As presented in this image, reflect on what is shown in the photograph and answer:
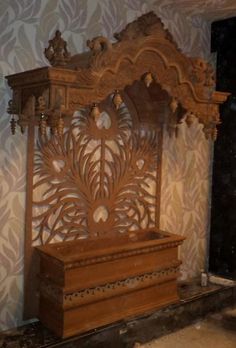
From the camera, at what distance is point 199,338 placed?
251 cm

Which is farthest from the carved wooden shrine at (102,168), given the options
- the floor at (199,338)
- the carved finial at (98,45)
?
the floor at (199,338)

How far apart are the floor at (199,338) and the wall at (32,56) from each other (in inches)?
26.8

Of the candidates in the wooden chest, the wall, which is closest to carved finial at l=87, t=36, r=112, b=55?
the wall

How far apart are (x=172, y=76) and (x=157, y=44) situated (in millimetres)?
178

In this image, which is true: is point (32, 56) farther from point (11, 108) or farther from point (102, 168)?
point (102, 168)

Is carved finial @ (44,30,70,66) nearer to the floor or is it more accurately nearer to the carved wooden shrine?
the carved wooden shrine

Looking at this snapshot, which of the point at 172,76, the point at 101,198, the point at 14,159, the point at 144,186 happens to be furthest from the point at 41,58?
the point at 144,186

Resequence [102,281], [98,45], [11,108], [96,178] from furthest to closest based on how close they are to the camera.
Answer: [96,178], [102,281], [11,108], [98,45]

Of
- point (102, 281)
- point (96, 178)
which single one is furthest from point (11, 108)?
point (102, 281)

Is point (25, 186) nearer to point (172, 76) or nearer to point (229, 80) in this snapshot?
point (172, 76)

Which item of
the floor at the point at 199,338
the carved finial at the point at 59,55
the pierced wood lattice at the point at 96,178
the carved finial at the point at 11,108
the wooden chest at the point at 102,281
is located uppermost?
the carved finial at the point at 59,55

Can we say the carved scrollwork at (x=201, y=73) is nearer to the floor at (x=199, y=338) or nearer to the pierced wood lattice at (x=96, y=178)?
the pierced wood lattice at (x=96, y=178)

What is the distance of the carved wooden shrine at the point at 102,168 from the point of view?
1920mm

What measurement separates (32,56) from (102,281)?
3.99ft
